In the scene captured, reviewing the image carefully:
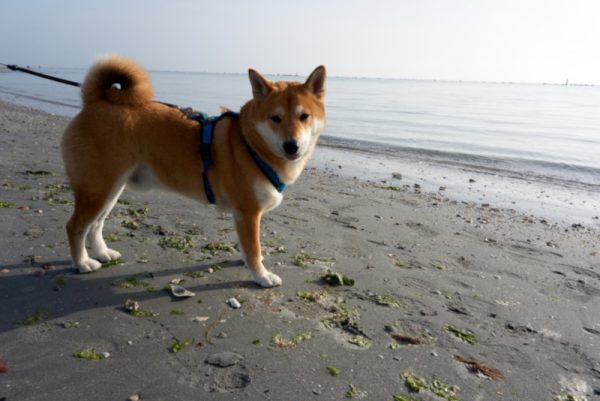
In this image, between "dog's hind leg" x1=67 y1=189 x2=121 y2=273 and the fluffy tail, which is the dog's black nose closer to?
the fluffy tail

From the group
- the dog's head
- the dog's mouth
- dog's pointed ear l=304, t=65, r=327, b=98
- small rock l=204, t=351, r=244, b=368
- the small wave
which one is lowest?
small rock l=204, t=351, r=244, b=368

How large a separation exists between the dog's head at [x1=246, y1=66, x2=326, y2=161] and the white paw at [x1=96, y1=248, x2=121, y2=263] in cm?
185

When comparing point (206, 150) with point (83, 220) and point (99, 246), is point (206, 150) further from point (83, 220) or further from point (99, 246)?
point (99, 246)

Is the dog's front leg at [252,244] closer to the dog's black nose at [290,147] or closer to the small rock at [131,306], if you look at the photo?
the dog's black nose at [290,147]

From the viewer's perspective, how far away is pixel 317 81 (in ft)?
14.7

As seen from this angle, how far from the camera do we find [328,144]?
50.2 feet

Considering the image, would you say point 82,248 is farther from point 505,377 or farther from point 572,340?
point 572,340

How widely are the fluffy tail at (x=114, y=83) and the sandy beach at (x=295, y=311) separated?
1.58 metres

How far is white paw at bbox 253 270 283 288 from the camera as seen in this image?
414 centimetres

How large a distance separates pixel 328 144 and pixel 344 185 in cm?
649

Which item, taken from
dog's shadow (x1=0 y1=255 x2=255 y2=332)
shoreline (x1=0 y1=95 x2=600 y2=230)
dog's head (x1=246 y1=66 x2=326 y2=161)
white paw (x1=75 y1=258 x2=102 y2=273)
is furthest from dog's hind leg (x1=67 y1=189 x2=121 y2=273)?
shoreline (x1=0 y1=95 x2=600 y2=230)

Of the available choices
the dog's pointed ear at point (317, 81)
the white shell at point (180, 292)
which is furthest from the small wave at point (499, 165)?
the white shell at point (180, 292)

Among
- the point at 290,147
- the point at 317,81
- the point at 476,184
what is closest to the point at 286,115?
the point at 290,147

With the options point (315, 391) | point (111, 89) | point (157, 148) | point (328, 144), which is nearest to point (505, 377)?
point (315, 391)
